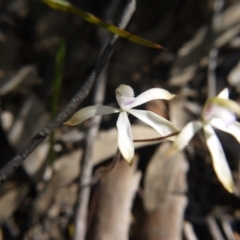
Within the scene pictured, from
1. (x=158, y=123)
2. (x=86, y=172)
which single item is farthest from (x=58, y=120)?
(x=86, y=172)

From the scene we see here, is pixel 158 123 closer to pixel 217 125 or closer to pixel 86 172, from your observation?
pixel 217 125

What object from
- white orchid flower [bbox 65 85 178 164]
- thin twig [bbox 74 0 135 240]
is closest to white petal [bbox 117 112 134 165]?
white orchid flower [bbox 65 85 178 164]

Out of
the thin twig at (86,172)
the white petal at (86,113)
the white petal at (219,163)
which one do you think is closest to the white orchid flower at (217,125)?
the white petal at (219,163)

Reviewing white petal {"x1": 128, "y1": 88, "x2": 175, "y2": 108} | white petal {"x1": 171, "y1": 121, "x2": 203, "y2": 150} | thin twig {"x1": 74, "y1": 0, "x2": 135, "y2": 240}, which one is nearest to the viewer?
white petal {"x1": 171, "y1": 121, "x2": 203, "y2": 150}

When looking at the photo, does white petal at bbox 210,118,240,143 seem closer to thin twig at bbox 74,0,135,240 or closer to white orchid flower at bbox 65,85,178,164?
white orchid flower at bbox 65,85,178,164

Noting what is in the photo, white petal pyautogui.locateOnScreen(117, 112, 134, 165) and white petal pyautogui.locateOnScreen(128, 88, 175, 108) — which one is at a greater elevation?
white petal pyautogui.locateOnScreen(128, 88, 175, 108)

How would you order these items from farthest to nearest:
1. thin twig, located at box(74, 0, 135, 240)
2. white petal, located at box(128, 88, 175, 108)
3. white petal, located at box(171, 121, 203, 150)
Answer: thin twig, located at box(74, 0, 135, 240) < white petal, located at box(128, 88, 175, 108) < white petal, located at box(171, 121, 203, 150)

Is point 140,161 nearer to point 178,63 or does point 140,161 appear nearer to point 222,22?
point 178,63
